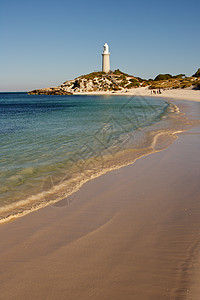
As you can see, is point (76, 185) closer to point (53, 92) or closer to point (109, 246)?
point (109, 246)

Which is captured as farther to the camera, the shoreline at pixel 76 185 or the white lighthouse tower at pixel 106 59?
the white lighthouse tower at pixel 106 59

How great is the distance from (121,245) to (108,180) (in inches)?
110

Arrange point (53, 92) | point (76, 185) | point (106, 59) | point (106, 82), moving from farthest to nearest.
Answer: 1. point (53, 92)
2. point (106, 59)
3. point (106, 82)
4. point (76, 185)

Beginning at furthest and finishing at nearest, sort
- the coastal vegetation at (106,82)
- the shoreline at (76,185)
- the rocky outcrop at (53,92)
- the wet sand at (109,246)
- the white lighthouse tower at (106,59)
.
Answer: the rocky outcrop at (53,92) → the white lighthouse tower at (106,59) → the coastal vegetation at (106,82) → the shoreline at (76,185) → the wet sand at (109,246)

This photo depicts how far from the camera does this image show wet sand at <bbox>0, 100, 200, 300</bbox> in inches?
102

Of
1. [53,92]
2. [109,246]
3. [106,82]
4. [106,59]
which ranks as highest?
[106,59]

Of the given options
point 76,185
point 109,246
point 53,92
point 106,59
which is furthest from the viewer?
point 53,92

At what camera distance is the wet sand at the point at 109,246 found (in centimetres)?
259

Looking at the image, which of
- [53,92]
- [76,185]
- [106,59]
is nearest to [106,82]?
[106,59]

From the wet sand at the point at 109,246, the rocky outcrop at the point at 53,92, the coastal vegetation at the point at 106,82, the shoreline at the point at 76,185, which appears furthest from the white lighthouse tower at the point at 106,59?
the wet sand at the point at 109,246

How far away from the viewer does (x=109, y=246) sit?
331 cm

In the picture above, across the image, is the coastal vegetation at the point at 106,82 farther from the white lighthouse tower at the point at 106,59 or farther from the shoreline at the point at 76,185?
the shoreline at the point at 76,185

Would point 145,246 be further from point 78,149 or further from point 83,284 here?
point 78,149

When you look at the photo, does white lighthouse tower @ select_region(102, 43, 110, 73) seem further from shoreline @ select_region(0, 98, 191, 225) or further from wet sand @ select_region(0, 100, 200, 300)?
wet sand @ select_region(0, 100, 200, 300)
